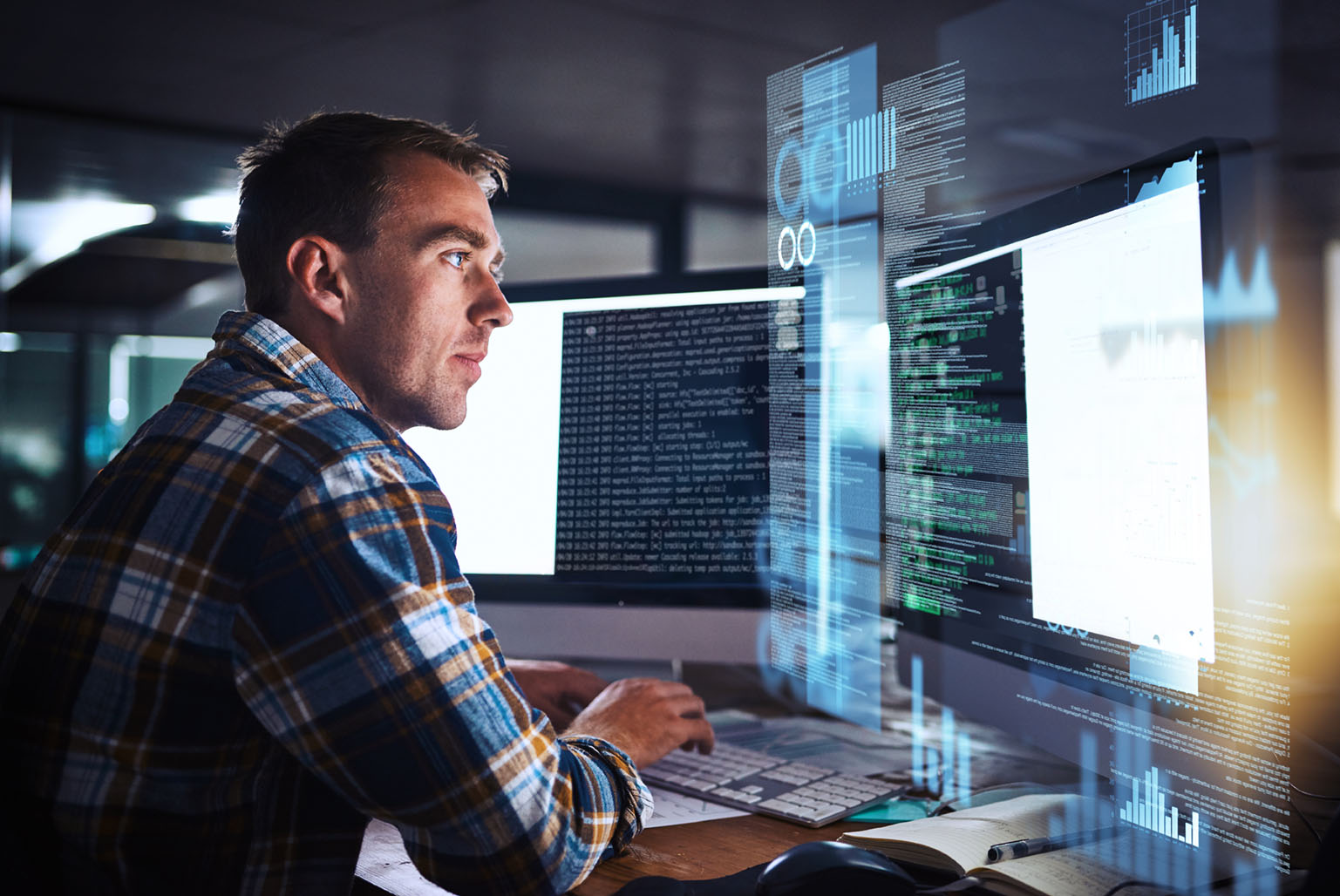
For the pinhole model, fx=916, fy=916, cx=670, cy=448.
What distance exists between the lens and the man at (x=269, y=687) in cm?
59

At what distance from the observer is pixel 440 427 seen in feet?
3.23

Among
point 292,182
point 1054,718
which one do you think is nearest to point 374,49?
point 292,182

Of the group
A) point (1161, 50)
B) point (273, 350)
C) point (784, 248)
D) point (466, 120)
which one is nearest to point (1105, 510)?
point (1161, 50)

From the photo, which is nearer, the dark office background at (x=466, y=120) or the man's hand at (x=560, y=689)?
the man's hand at (x=560, y=689)

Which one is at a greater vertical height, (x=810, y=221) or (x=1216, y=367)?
(x=810, y=221)

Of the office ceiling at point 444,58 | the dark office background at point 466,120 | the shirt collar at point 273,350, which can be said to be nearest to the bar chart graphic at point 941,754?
the shirt collar at point 273,350

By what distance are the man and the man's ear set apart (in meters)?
0.15

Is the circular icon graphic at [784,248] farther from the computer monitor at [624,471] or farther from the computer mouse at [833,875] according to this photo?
the computer mouse at [833,875]

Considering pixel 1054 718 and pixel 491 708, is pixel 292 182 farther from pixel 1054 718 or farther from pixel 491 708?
pixel 1054 718

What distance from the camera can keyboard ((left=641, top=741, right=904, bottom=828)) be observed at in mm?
862

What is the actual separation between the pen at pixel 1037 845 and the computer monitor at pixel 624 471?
45 centimetres

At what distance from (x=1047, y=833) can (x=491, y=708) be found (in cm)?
47

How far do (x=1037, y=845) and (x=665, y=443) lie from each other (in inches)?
23.9

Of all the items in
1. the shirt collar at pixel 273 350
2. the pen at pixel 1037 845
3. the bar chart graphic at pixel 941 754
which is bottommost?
the bar chart graphic at pixel 941 754
